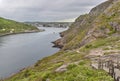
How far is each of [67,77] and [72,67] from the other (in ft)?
18.5

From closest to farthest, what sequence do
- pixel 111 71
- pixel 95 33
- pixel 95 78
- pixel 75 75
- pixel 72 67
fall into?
1. pixel 95 78
2. pixel 75 75
3. pixel 111 71
4. pixel 72 67
5. pixel 95 33

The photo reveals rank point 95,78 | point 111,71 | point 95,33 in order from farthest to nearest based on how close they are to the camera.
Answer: point 95,33
point 111,71
point 95,78

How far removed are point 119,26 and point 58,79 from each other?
6248 centimetres

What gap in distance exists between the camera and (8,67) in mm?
98375

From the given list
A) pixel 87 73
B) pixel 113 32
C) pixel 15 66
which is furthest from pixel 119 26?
pixel 87 73

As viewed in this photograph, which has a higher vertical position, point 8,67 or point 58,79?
point 58,79

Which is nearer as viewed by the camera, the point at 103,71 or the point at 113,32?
the point at 103,71

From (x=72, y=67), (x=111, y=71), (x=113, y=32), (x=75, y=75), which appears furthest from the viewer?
(x=113, y=32)

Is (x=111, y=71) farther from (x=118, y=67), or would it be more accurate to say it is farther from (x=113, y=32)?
(x=113, y=32)

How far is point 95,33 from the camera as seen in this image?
9656 cm

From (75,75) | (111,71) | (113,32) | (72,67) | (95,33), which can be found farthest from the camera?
(95,33)

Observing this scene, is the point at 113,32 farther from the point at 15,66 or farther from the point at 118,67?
the point at 118,67

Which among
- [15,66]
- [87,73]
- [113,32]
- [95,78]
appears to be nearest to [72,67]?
[87,73]

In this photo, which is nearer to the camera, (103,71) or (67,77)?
(67,77)
